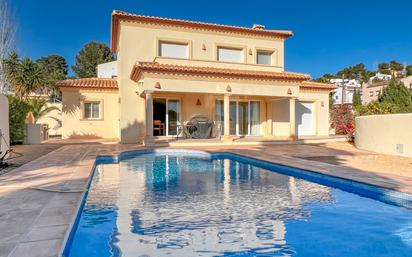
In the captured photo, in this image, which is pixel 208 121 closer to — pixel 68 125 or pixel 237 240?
pixel 68 125

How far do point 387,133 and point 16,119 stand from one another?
63.9 feet

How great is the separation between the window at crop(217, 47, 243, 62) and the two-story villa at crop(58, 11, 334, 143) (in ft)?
0.23

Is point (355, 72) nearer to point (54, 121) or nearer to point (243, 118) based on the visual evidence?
point (243, 118)

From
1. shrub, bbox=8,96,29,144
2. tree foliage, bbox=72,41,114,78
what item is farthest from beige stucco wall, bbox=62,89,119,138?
tree foliage, bbox=72,41,114,78

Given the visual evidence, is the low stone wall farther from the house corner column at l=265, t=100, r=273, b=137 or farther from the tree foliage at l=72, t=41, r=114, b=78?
the tree foliage at l=72, t=41, r=114, b=78

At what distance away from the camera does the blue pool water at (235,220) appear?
15.1 feet

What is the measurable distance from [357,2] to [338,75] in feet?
247

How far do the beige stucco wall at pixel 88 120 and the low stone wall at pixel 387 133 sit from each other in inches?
659

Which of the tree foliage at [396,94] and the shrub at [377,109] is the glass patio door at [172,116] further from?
the tree foliage at [396,94]

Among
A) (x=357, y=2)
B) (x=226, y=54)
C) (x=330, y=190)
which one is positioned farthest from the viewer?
(x=357, y=2)

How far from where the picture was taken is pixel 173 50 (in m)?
21.4

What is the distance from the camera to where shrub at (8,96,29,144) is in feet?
60.3

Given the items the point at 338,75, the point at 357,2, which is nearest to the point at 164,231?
the point at 357,2

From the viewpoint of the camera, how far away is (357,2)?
3083 cm
